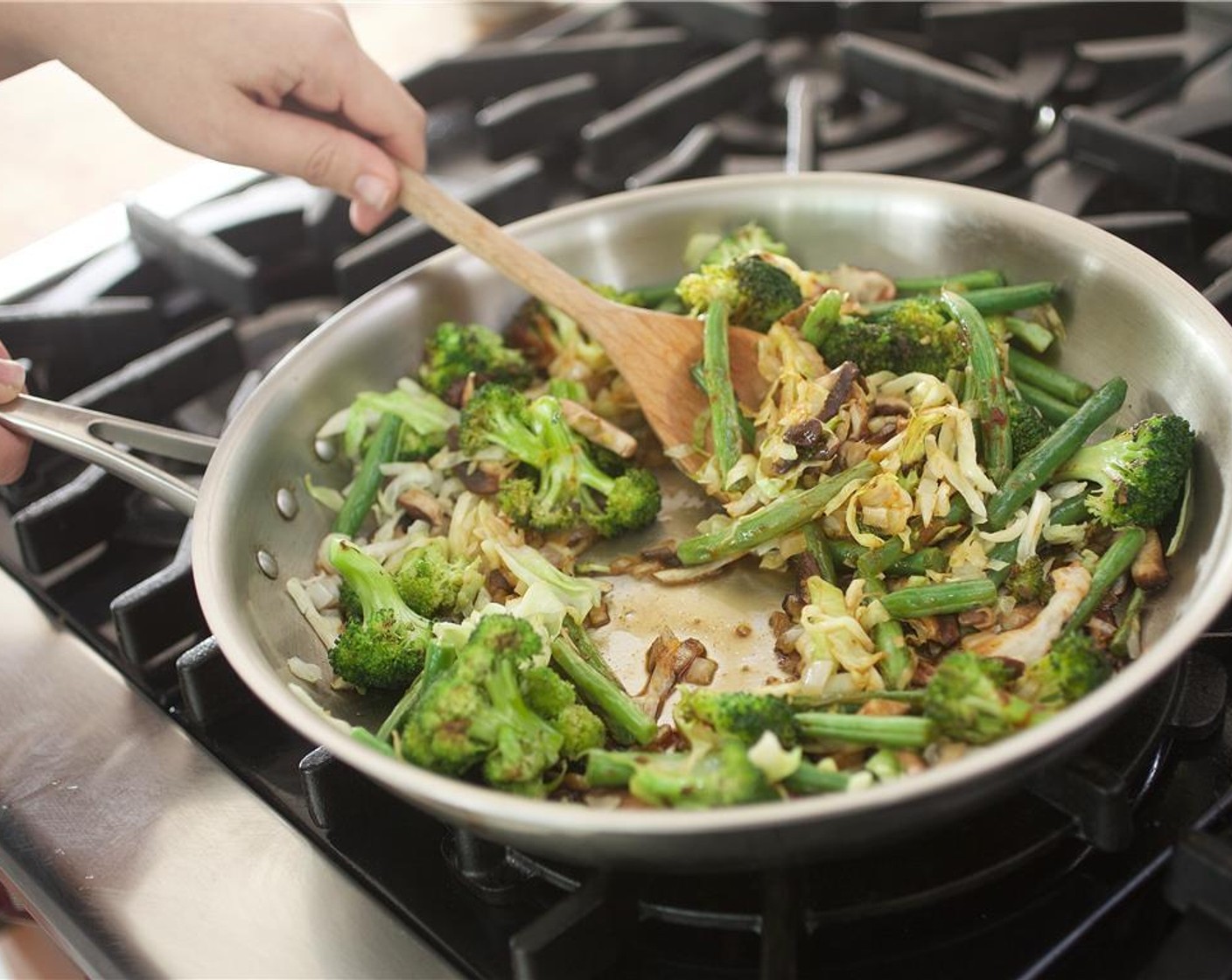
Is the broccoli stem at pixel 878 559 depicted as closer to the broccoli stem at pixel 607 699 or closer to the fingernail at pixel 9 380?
the broccoli stem at pixel 607 699

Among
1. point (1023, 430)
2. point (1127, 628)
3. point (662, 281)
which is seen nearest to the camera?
point (1127, 628)

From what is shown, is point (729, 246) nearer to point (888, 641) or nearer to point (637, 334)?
point (637, 334)

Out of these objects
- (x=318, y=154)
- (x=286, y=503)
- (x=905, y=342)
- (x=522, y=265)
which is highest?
(x=318, y=154)

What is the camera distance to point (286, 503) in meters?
1.73

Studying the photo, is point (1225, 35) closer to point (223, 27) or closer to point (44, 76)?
point (223, 27)

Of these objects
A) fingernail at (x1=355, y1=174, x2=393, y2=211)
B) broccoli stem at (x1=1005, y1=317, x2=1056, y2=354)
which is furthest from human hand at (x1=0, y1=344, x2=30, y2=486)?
broccoli stem at (x1=1005, y1=317, x2=1056, y2=354)

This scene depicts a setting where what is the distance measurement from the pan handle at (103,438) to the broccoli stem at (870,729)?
76cm

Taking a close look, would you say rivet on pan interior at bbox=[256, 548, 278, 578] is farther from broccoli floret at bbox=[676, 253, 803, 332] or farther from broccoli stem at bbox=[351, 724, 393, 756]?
broccoli floret at bbox=[676, 253, 803, 332]

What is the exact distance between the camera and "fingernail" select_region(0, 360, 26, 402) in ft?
5.12

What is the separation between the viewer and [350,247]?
7.68 ft

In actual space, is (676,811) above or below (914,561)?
above

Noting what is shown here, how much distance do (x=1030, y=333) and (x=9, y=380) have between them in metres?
1.30

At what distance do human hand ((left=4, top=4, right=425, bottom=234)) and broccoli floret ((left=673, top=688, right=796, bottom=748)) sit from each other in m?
0.95

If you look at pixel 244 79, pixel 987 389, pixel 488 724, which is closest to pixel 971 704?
pixel 488 724
